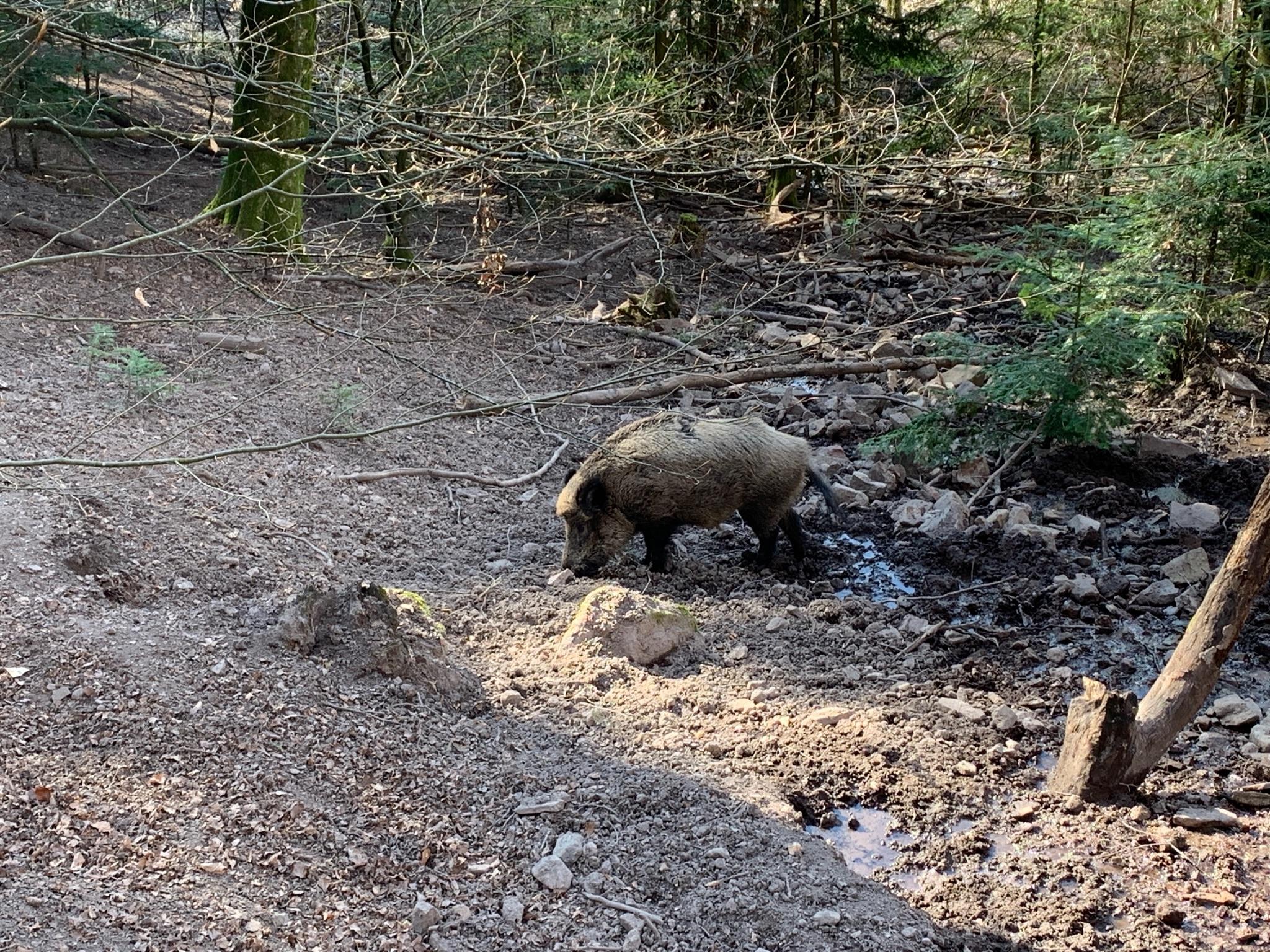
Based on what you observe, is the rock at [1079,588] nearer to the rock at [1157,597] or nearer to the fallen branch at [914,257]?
the rock at [1157,597]

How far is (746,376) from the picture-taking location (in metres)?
9.87

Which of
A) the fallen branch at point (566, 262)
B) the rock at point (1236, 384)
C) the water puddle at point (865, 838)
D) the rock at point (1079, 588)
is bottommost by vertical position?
the water puddle at point (865, 838)

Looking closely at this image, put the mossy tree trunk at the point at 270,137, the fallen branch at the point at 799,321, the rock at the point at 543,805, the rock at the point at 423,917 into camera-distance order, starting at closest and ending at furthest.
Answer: the rock at the point at 423,917, the rock at the point at 543,805, the mossy tree trunk at the point at 270,137, the fallen branch at the point at 799,321

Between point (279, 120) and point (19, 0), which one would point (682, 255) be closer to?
point (279, 120)

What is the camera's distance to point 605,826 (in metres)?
4.36

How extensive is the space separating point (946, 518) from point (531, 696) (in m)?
3.71

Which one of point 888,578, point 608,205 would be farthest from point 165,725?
point 608,205

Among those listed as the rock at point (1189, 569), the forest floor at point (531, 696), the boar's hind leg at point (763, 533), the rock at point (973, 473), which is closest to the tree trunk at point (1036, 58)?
the forest floor at point (531, 696)

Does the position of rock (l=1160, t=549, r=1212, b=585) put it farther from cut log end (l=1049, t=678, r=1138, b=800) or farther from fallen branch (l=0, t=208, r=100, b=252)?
fallen branch (l=0, t=208, r=100, b=252)

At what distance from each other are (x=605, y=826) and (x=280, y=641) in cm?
165

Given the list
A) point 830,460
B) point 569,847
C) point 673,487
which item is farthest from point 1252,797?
point 830,460

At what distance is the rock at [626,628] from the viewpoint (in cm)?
575

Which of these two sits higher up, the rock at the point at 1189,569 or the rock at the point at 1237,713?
the rock at the point at 1189,569

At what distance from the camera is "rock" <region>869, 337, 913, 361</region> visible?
1062cm
